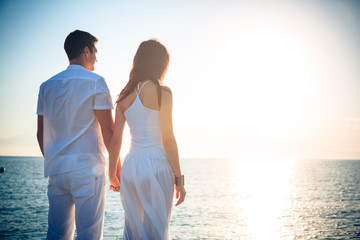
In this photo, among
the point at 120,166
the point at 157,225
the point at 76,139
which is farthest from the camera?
the point at 120,166

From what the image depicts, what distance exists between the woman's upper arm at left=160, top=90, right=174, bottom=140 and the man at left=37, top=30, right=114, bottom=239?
0.48 m

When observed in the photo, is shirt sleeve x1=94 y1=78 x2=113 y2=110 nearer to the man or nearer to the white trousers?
the man

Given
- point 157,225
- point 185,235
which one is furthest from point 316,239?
point 157,225

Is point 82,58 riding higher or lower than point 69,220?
higher

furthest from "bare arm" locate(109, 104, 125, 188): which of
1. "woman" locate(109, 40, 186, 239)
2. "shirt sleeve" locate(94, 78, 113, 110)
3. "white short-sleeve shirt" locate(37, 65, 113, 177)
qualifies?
"shirt sleeve" locate(94, 78, 113, 110)

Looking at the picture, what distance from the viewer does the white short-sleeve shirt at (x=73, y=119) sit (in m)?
2.39

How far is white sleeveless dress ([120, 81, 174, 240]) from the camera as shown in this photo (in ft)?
8.55

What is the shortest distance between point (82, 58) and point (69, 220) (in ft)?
4.94

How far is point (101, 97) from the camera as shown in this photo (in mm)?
2449

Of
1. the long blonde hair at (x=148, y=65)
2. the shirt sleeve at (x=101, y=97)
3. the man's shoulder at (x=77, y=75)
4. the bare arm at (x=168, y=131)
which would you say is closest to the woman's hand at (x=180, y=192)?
the bare arm at (x=168, y=131)

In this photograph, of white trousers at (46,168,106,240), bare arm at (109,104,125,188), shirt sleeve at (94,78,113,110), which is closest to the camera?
white trousers at (46,168,106,240)

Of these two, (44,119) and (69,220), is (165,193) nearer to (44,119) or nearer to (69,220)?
(69,220)

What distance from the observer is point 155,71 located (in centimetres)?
271

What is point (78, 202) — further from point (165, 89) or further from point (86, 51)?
point (86, 51)
